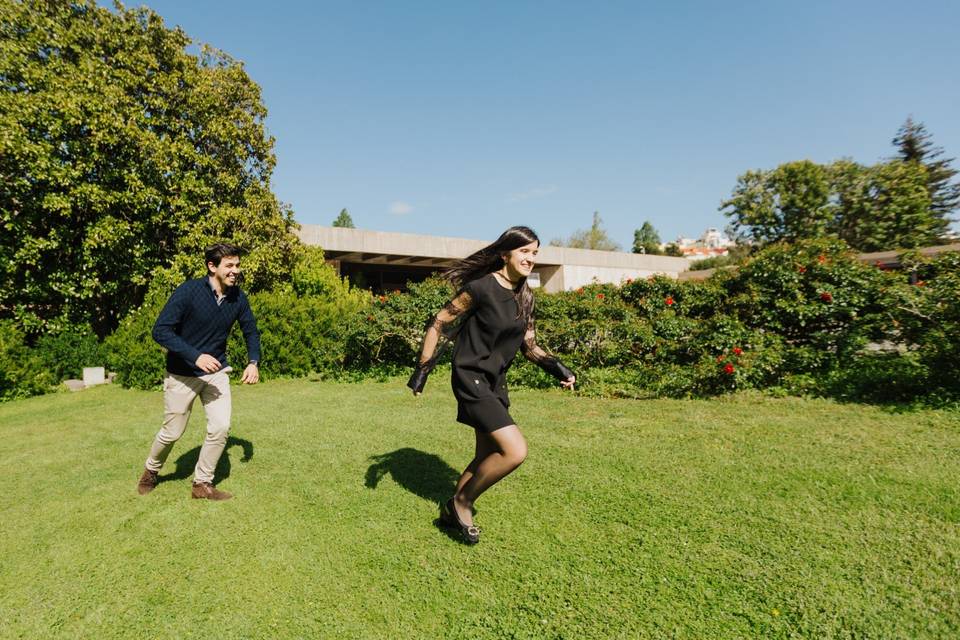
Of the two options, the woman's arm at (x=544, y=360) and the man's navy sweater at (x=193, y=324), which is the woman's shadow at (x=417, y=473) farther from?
the man's navy sweater at (x=193, y=324)

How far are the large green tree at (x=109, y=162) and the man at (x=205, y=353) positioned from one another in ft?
28.1

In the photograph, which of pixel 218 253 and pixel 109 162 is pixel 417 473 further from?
pixel 109 162

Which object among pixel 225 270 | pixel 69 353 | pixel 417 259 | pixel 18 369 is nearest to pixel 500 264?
pixel 225 270

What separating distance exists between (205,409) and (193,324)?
0.70 meters

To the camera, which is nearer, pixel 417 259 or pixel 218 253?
pixel 218 253

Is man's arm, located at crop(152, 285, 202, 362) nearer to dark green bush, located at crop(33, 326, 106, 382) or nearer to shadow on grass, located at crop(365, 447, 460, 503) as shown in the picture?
shadow on grass, located at crop(365, 447, 460, 503)

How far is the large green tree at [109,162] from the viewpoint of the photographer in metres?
10.1

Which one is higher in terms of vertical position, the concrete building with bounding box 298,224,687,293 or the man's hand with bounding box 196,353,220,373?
the concrete building with bounding box 298,224,687,293

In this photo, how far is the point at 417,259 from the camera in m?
29.7

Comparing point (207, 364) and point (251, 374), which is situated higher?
point (207, 364)

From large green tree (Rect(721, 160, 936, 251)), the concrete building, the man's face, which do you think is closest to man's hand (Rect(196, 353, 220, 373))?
the man's face

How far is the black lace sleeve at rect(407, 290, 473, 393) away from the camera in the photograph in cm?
329

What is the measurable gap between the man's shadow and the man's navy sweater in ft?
3.85

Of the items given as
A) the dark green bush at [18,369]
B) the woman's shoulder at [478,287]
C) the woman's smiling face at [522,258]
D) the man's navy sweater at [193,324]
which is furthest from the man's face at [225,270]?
the dark green bush at [18,369]
